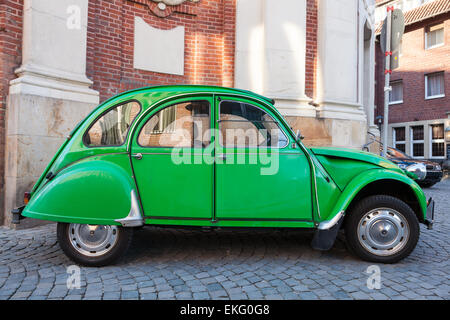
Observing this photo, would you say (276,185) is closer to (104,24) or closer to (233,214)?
(233,214)

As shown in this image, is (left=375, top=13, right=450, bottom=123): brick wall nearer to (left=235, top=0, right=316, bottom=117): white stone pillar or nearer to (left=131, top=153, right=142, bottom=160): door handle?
(left=235, top=0, right=316, bottom=117): white stone pillar

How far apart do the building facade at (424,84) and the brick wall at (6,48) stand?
71.5ft

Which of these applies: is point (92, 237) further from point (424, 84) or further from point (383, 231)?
point (424, 84)

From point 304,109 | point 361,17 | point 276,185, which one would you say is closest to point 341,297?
point 276,185

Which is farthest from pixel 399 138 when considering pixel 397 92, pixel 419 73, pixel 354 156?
pixel 354 156

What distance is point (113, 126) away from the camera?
3555 mm

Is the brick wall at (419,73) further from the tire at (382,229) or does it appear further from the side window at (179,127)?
the side window at (179,127)

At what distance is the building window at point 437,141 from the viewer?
Result: 70.3ft

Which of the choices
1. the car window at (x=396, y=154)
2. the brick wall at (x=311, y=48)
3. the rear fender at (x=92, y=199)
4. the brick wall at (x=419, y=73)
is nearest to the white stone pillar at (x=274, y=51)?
the brick wall at (x=311, y=48)

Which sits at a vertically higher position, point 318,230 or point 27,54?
point 27,54

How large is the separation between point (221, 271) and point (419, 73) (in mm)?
23769

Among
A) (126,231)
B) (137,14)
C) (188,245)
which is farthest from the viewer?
(137,14)
